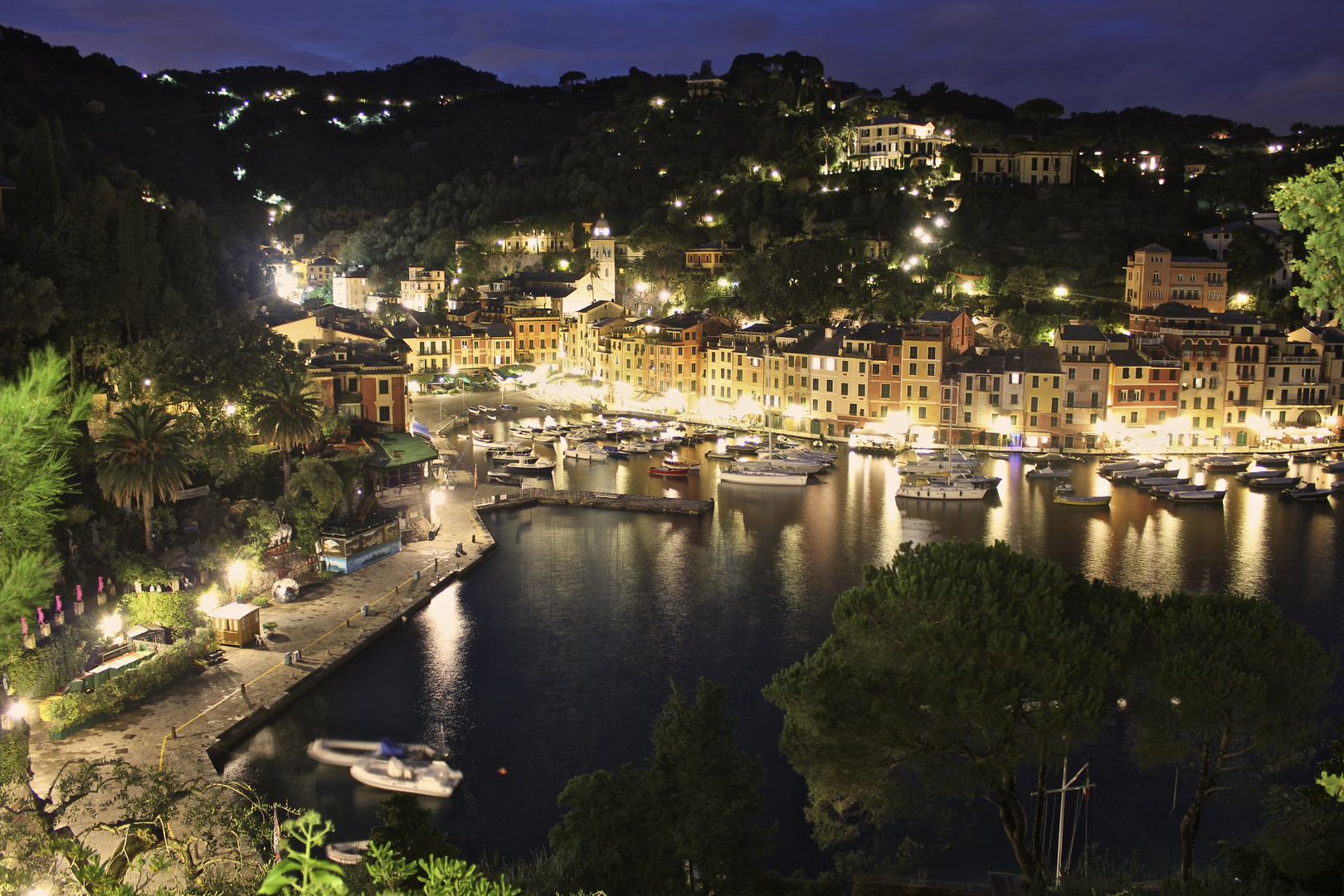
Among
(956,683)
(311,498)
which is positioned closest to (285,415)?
(311,498)

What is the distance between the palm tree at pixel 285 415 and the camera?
19.8m

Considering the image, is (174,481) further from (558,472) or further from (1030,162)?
(1030,162)

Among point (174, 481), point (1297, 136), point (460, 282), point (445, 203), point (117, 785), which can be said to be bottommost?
point (117, 785)

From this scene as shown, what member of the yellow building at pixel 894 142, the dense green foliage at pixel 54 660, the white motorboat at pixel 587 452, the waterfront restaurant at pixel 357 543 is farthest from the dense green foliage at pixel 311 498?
the yellow building at pixel 894 142

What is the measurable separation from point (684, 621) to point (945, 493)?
11.6 meters

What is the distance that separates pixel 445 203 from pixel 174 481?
164ft

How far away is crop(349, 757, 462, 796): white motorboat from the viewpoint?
39.8ft

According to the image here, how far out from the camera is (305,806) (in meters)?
11.7

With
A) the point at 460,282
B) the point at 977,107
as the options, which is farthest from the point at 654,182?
the point at 977,107

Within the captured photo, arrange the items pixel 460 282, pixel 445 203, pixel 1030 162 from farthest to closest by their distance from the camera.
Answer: pixel 445 203 → pixel 460 282 → pixel 1030 162

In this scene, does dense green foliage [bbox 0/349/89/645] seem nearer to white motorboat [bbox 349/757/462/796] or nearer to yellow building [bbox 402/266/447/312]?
white motorboat [bbox 349/757/462/796]

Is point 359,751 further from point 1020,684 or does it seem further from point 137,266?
point 137,266

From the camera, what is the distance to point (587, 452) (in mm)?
33094

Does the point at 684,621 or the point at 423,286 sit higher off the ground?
the point at 423,286
